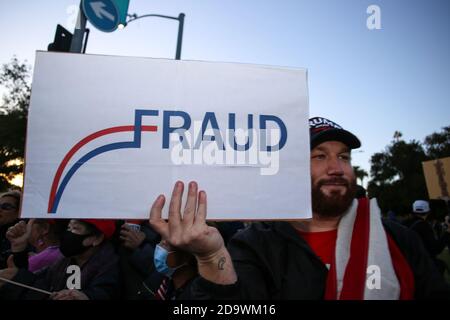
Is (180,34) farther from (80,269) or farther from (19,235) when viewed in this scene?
(80,269)

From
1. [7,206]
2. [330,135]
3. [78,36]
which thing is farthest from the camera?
[7,206]

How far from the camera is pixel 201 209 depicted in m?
1.47

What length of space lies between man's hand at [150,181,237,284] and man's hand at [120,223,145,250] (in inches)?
68.9

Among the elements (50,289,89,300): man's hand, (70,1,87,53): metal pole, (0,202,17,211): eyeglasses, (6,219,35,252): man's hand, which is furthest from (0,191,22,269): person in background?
(70,1,87,53): metal pole

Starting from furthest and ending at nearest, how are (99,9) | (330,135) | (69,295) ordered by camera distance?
(99,9), (69,295), (330,135)

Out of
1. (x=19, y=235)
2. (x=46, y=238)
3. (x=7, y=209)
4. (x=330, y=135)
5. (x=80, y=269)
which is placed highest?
(x=330, y=135)

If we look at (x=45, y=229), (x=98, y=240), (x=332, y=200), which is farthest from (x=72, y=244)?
(x=332, y=200)

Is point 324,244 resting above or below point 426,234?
above

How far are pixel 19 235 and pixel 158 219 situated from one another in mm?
2272

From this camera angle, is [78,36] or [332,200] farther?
[78,36]

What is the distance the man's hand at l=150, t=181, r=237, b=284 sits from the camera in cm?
143

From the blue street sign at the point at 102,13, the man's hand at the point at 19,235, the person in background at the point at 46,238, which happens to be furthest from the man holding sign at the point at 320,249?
the blue street sign at the point at 102,13

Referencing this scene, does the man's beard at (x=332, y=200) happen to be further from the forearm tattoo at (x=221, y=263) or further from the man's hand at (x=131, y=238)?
the man's hand at (x=131, y=238)

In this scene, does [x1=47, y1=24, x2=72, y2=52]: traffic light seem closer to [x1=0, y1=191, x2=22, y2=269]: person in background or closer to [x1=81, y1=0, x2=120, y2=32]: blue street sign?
[x1=81, y1=0, x2=120, y2=32]: blue street sign
